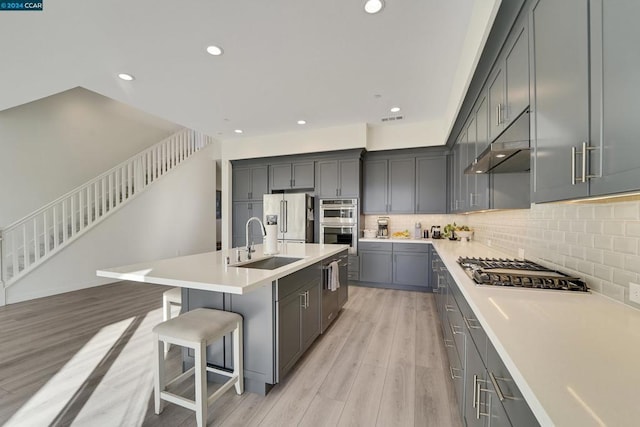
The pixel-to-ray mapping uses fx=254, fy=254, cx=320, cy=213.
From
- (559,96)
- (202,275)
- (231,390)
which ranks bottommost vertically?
(231,390)

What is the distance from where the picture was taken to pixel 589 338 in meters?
0.83

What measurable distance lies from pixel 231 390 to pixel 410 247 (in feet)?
11.2

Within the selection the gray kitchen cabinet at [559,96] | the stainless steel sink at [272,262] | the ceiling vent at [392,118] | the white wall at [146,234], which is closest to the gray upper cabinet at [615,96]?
the gray kitchen cabinet at [559,96]

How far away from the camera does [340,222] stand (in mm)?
4855

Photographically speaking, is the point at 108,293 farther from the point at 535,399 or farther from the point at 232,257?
the point at 535,399

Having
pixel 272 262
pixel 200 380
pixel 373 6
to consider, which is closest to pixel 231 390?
pixel 200 380

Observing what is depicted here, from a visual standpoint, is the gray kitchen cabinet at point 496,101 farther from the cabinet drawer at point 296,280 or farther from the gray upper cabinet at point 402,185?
the gray upper cabinet at point 402,185

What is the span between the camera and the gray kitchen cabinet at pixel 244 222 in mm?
5625

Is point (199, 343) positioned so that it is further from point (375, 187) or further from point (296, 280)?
point (375, 187)

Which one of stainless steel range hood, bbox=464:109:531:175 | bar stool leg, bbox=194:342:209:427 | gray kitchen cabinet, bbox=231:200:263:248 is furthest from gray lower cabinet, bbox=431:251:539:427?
gray kitchen cabinet, bbox=231:200:263:248

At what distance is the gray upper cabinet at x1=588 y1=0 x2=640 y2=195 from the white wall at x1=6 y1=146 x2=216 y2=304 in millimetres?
6090

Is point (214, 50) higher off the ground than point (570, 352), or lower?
higher

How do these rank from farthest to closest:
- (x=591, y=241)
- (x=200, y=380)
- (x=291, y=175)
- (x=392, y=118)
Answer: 1. (x=291, y=175)
2. (x=392, y=118)
3. (x=200, y=380)
4. (x=591, y=241)

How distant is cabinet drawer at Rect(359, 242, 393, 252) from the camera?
A: 178 inches
